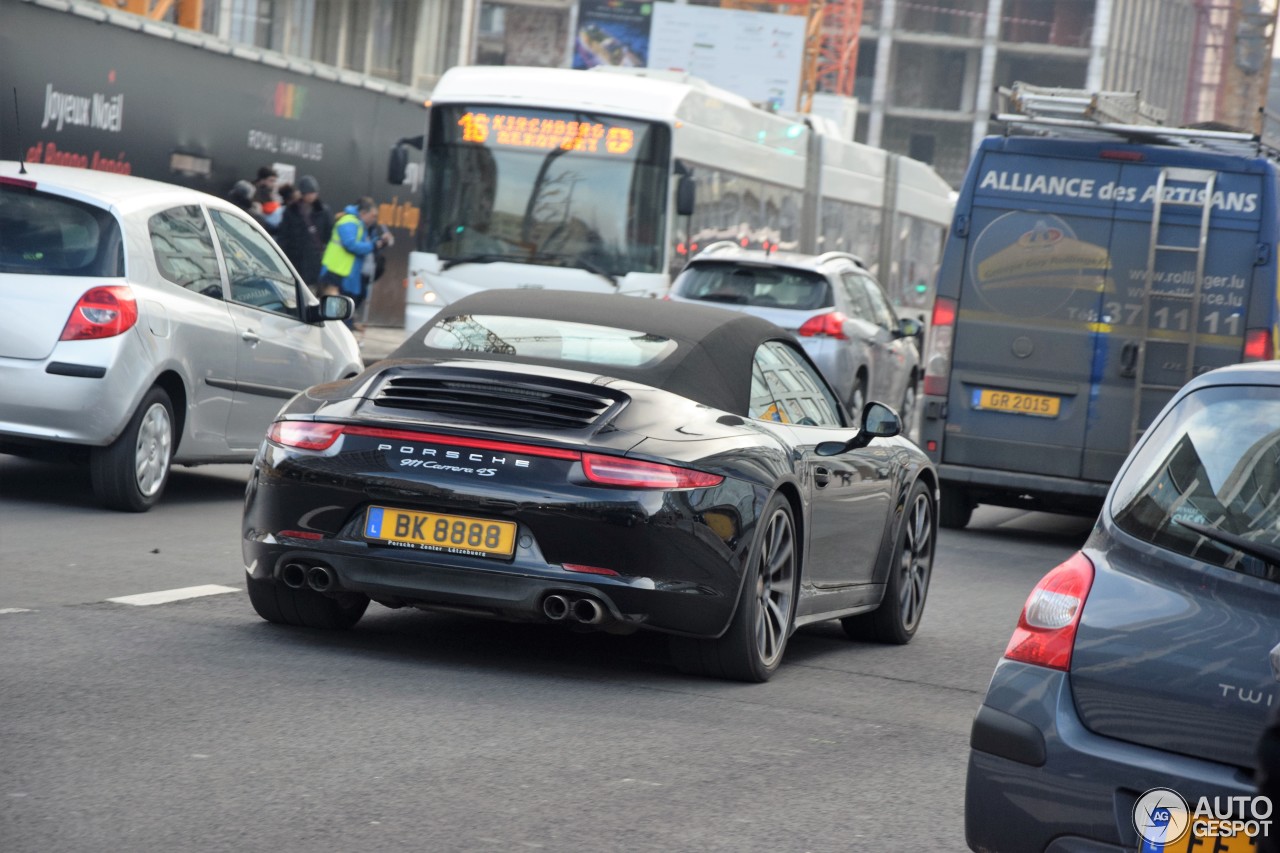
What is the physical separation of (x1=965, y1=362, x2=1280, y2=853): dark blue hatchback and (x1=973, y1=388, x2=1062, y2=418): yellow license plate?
29.8 feet

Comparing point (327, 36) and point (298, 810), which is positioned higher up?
point (327, 36)

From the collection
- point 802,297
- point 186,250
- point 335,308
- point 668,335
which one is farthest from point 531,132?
point 668,335

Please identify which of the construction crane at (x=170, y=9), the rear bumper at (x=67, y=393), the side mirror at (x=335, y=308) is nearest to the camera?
the rear bumper at (x=67, y=393)

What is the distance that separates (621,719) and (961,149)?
354ft

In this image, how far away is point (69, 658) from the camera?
647 cm

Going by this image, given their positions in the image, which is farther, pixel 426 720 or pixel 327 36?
pixel 327 36

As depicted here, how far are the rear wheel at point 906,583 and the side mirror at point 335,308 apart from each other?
3.66m

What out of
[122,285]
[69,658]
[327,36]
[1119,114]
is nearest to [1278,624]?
[69,658]

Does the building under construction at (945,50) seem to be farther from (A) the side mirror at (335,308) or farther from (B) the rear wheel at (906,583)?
(B) the rear wheel at (906,583)

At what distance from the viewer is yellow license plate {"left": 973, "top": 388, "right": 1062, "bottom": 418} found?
44.1 ft

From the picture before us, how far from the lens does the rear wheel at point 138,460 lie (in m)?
10.4

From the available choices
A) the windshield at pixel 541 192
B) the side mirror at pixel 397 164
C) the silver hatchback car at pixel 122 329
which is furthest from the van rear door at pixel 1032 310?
the side mirror at pixel 397 164

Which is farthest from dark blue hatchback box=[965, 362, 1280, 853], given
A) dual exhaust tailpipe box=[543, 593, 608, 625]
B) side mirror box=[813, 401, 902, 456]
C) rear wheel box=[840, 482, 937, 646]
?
rear wheel box=[840, 482, 937, 646]

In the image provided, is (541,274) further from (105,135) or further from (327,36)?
(327,36)
